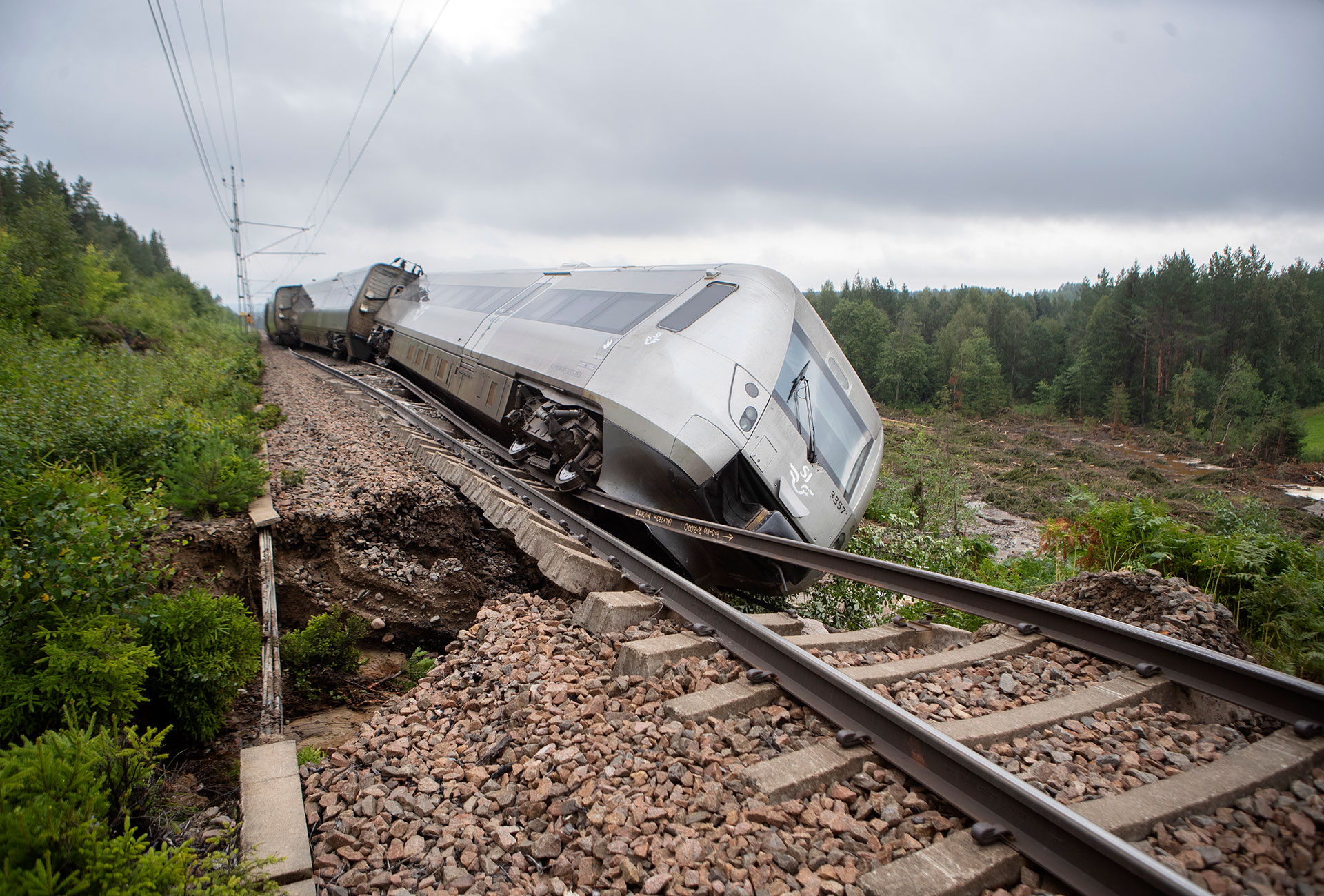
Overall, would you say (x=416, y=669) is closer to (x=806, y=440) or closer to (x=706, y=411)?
(x=706, y=411)

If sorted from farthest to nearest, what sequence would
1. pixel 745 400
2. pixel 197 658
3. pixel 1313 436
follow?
pixel 1313 436, pixel 745 400, pixel 197 658

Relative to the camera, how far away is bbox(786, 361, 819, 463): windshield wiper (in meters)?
6.09

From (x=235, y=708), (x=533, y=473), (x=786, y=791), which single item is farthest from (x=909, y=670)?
(x=533, y=473)

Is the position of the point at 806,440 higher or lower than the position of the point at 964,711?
higher

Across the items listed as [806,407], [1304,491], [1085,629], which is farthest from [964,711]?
[1304,491]

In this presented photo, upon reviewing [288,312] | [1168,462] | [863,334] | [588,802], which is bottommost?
[1168,462]

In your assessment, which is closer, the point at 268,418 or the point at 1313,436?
the point at 268,418

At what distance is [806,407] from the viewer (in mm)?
6266

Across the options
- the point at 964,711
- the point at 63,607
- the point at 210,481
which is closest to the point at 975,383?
the point at 210,481

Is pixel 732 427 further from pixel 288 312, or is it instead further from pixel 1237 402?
pixel 1237 402

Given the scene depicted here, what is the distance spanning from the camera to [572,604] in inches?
178

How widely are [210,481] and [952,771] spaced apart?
639 centimetres

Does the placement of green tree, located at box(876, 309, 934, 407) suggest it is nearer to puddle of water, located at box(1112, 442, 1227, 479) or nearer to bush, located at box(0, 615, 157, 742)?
puddle of water, located at box(1112, 442, 1227, 479)

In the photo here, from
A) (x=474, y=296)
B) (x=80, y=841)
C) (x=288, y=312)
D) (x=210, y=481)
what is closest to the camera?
(x=80, y=841)
